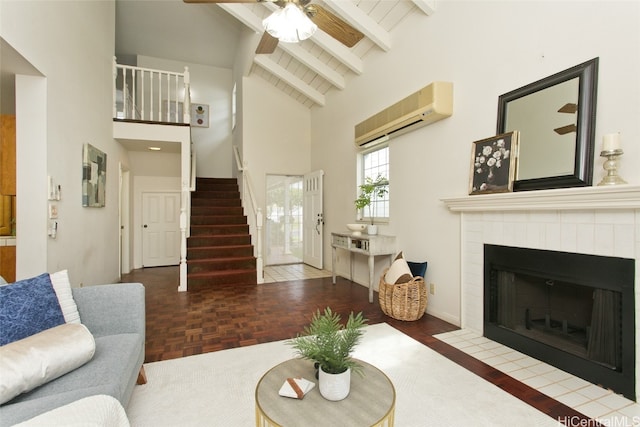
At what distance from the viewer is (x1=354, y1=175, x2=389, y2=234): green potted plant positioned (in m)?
4.35

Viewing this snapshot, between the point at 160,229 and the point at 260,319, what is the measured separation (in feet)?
14.2

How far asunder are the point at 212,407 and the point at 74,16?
394 cm

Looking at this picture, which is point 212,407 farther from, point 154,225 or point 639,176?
point 154,225

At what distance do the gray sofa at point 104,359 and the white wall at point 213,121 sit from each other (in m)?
6.39

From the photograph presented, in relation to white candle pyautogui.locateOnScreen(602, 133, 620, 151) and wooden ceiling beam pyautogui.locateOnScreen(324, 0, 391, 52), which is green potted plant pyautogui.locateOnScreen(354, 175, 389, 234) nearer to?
wooden ceiling beam pyautogui.locateOnScreen(324, 0, 391, 52)

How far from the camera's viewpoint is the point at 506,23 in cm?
262

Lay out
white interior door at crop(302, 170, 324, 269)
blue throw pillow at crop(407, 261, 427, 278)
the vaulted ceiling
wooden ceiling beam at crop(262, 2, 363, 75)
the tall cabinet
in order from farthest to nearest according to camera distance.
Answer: white interior door at crop(302, 170, 324, 269)
wooden ceiling beam at crop(262, 2, 363, 75)
the vaulted ceiling
blue throw pillow at crop(407, 261, 427, 278)
the tall cabinet

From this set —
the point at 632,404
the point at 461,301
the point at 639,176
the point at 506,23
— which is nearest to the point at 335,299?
the point at 461,301

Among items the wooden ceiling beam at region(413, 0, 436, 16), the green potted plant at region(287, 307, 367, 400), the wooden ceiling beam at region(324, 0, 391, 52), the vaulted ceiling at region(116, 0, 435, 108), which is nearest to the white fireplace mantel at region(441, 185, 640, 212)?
the green potted plant at region(287, 307, 367, 400)

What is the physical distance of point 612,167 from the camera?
1.88 metres

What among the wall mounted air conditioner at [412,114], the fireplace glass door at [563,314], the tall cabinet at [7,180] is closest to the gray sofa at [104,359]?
the tall cabinet at [7,180]

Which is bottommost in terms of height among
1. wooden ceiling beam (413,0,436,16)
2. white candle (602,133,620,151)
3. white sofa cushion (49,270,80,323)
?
white sofa cushion (49,270,80,323)

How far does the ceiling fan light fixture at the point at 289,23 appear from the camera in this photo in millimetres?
2174

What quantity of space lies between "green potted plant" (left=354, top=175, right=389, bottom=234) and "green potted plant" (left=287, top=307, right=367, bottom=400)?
298cm
